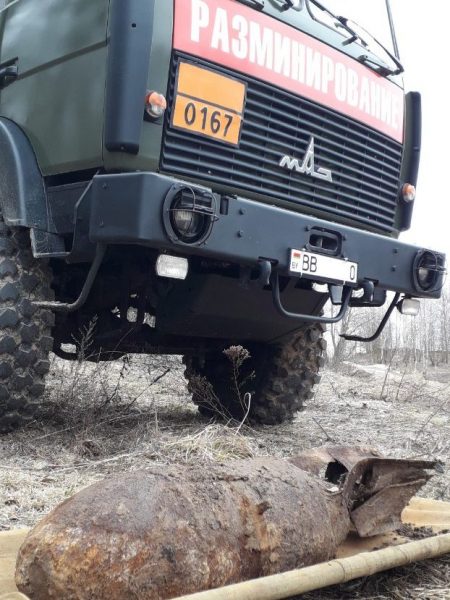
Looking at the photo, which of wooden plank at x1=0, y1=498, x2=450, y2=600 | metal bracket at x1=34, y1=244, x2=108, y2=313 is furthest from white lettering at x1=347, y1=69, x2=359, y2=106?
A: wooden plank at x1=0, y1=498, x2=450, y2=600

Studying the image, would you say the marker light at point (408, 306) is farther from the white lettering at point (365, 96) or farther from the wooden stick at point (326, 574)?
the wooden stick at point (326, 574)

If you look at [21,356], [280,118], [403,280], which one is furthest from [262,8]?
[21,356]

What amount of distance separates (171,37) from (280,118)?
0.68 meters

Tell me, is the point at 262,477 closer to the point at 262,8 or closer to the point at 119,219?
the point at 119,219

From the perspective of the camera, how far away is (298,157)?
394 cm

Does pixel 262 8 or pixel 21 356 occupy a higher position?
pixel 262 8

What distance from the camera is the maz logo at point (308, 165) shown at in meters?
3.88

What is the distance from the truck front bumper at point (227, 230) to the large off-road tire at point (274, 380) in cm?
102

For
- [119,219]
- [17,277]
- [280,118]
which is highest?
[280,118]

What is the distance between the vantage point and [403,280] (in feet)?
13.8

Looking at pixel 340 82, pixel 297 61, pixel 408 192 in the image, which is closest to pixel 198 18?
pixel 297 61

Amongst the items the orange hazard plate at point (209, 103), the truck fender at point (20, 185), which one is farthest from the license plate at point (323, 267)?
the truck fender at point (20, 185)

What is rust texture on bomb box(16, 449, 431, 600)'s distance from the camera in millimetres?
1457

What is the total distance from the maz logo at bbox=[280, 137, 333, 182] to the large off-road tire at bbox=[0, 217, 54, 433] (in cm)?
128
